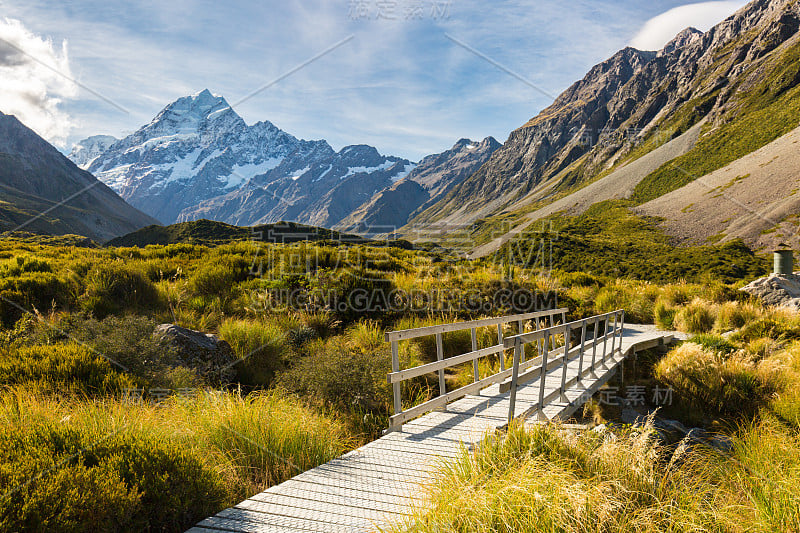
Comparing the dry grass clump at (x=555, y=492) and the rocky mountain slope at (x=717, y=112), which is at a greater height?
the rocky mountain slope at (x=717, y=112)

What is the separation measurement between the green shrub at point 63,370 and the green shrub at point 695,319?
1432 cm

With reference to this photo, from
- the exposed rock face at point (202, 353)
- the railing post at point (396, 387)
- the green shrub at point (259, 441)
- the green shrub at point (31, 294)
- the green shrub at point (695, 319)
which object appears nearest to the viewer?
the green shrub at point (259, 441)

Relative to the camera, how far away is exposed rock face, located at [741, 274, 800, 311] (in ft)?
43.0

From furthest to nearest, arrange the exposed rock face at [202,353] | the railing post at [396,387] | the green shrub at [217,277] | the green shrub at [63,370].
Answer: the green shrub at [217,277], the exposed rock face at [202,353], the railing post at [396,387], the green shrub at [63,370]

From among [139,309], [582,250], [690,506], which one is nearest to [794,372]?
[690,506]

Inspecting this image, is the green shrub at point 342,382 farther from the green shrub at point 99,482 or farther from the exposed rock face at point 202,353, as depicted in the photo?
the green shrub at point 99,482

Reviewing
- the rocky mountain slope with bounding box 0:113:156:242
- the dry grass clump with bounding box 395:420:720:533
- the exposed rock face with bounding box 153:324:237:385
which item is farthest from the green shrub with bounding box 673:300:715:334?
the rocky mountain slope with bounding box 0:113:156:242

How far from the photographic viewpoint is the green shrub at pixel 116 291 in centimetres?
870

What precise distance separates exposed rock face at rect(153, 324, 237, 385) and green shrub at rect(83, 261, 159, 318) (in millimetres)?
2874

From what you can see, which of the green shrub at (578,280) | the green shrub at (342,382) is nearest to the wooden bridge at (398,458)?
the green shrub at (342,382)

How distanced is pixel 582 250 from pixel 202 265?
87431mm

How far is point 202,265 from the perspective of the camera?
1240 cm

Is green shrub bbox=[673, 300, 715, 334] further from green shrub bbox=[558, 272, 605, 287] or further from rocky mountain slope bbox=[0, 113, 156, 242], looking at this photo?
rocky mountain slope bbox=[0, 113, 156, 242]

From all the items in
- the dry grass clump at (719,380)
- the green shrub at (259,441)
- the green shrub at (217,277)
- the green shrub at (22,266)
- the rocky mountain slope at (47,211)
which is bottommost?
the dry grass clump at (719,380)
